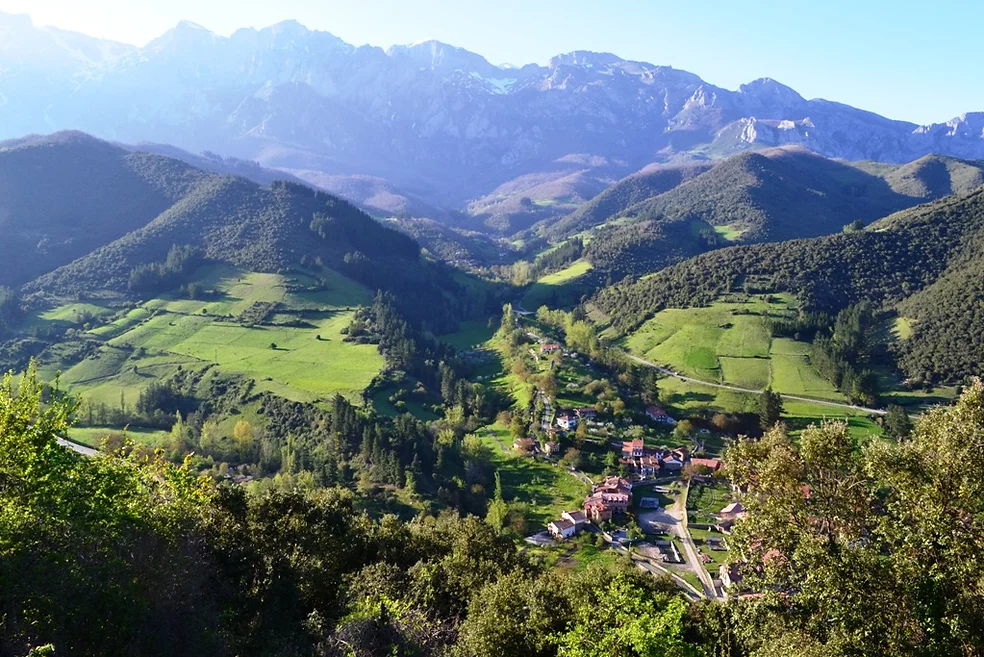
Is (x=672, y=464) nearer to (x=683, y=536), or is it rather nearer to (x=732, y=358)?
(x=683, y=536)

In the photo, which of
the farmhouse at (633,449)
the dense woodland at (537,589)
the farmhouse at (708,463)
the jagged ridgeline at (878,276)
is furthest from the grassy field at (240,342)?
the dense woodland at (537,589)

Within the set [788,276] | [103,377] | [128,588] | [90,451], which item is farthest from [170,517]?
[788,276]

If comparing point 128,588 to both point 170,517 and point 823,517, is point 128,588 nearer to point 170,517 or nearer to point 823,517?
point 170,517

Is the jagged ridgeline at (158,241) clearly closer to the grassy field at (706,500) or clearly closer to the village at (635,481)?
the village at (635,481)

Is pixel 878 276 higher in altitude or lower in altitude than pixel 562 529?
higher

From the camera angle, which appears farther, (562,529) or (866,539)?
(562,529)

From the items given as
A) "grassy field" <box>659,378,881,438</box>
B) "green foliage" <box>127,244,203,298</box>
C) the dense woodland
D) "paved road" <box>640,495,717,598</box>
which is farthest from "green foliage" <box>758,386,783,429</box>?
"green foliage" <box>127,244,203,298</box>

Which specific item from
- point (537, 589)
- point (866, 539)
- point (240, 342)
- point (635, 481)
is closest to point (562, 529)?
point (635, 481)
